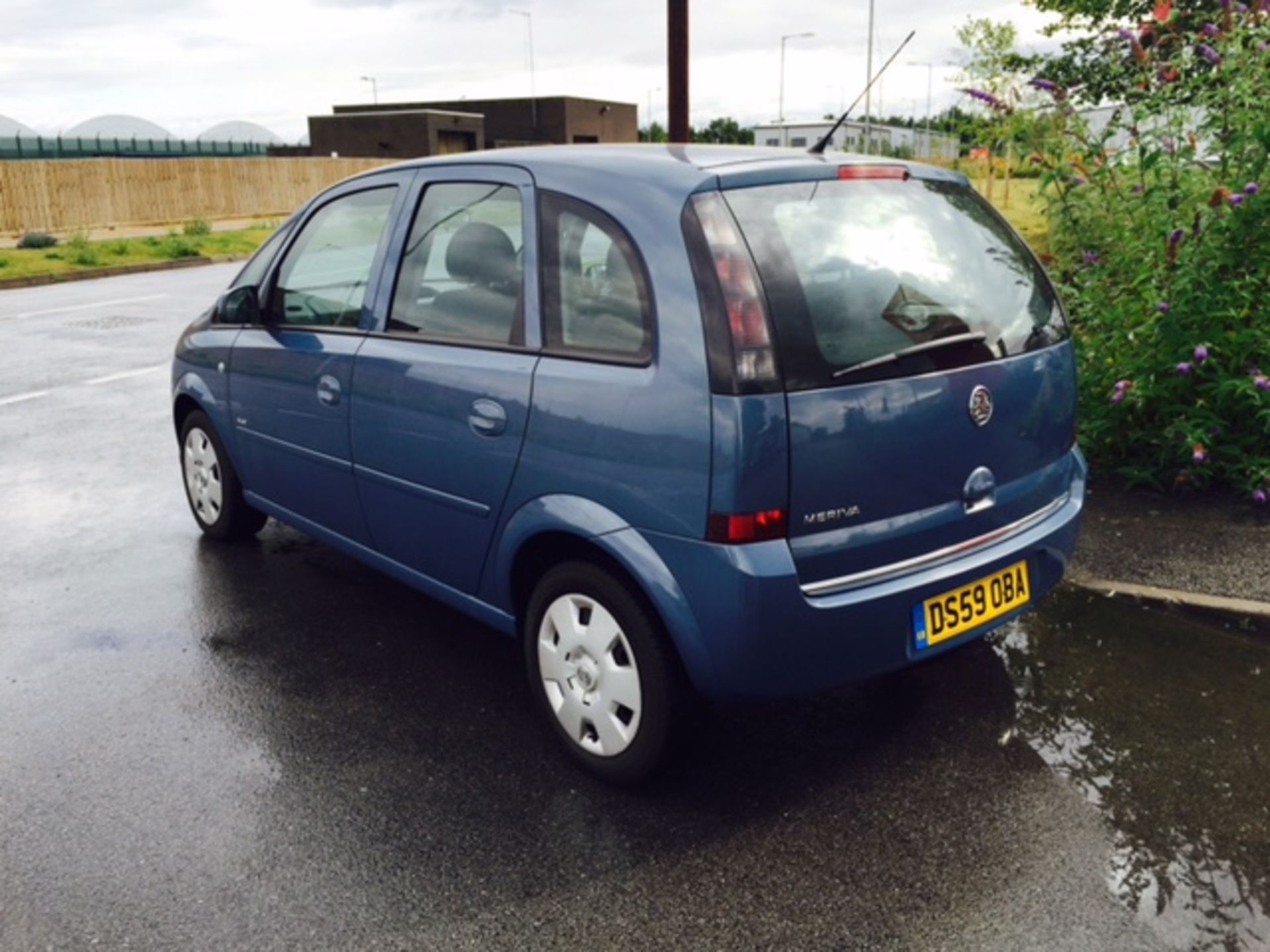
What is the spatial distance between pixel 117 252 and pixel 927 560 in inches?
934

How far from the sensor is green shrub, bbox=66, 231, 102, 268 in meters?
22.0

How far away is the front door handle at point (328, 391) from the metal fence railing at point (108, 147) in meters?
62.0

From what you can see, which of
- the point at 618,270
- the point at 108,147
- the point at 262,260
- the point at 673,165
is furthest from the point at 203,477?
the point at 108,147

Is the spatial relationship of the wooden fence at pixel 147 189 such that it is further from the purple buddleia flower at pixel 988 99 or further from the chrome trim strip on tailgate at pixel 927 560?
the chrome trim strip on tailgate at pixel 927 560

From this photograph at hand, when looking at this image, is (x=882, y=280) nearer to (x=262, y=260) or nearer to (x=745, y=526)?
(x=745, y=526)

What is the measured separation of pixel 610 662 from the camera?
11.0 ft

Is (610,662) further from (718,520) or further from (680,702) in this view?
(718,520)

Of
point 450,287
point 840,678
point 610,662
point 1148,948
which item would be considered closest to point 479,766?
point 610,662

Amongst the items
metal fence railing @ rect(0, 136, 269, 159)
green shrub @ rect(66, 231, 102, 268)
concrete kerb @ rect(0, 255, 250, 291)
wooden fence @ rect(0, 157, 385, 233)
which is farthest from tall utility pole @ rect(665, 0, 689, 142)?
metal fence railing @ rect(0, 136, 269, 159)

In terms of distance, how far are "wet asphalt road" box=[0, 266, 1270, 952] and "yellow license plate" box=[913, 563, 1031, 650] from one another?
0.47m

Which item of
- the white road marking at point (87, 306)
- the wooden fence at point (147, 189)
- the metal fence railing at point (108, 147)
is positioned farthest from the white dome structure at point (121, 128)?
the white road marking at point (87, 306)

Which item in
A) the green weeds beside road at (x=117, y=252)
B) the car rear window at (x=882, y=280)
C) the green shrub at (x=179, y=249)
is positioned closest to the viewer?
the car rear window at (x=882, y=280)

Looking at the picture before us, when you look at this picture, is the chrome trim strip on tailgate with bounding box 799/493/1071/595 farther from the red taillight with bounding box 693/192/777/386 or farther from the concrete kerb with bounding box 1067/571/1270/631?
the concrete kerb with bounding box 1067/571/1270/631

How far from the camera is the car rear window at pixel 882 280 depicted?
10.1 feet
